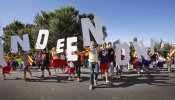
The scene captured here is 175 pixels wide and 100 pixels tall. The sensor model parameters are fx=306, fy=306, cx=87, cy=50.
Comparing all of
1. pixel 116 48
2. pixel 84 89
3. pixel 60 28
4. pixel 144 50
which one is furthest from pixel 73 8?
pixel 84 89

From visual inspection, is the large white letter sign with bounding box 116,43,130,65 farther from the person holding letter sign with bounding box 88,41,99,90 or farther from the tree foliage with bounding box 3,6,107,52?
the tree foliage with bounding box 3,6,107,52

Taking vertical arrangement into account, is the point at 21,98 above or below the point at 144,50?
below

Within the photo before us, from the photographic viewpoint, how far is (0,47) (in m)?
16.5

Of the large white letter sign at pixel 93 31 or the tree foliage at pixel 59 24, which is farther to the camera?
→ the tree foliage at pixel 59 24

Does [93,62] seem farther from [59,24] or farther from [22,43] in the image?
[59,24]

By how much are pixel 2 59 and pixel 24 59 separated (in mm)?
1217

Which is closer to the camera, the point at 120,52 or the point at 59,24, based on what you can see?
the point at 120,52

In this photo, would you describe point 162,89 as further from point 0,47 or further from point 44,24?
point 44,24

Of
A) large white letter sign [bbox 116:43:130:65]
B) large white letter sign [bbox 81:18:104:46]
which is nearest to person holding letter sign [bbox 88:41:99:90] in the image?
large white letter sign [bbox 81:18:104:46]

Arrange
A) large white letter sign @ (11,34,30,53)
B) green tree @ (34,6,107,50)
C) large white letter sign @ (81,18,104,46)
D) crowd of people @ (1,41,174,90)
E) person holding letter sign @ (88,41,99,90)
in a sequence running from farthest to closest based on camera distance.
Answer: green tree @ (34,6,107,50) → large white letter sign @ (11,34,30,53) → large white letter sign @ (81,18,104,46) → crowd of people @ (1,41,174,90) → person holding letter sign @ (88,41,99,90)

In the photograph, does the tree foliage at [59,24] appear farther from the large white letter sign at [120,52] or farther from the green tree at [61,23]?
the large white letter sign at [120,52]

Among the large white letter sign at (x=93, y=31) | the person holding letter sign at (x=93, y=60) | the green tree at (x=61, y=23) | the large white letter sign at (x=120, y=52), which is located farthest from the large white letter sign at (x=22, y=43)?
the green tree at (x=61, y=23)

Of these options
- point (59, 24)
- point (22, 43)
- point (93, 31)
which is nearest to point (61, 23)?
point (59, 24)

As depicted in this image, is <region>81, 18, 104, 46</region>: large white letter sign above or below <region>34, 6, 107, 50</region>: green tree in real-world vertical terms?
below
